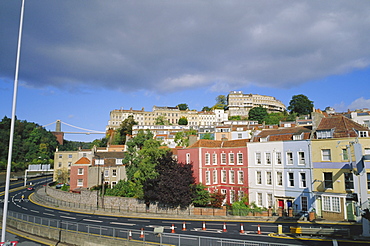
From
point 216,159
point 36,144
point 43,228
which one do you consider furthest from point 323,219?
point 36,144

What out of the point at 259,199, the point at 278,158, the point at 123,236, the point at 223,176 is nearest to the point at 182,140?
the point at 223,176

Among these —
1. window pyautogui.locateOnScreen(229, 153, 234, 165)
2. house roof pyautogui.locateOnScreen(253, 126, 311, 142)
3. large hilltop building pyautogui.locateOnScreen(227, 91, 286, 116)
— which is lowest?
window pyautogui.locateOnScreen(229, 153, 234, 165)

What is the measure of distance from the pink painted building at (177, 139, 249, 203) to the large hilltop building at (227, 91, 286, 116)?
4713 inches

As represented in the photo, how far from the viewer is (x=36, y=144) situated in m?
117

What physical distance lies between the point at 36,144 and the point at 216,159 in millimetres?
100437

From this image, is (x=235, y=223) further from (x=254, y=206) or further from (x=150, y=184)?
(x=150, y=184)

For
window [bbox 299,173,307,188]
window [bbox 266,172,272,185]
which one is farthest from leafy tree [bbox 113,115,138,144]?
window [bbox 299,173,307,188]

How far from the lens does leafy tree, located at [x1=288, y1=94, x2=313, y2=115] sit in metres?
128

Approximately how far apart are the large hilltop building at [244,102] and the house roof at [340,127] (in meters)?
126

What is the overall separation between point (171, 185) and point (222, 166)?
11768 mm

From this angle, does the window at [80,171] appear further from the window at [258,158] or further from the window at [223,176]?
the window at [258,158]

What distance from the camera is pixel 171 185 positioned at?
114 ft

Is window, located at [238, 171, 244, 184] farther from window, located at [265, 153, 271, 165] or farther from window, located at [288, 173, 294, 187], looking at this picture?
window, located at [288, 173, 294, 187]

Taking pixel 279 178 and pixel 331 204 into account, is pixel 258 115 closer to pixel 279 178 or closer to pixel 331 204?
pixel 279 178
